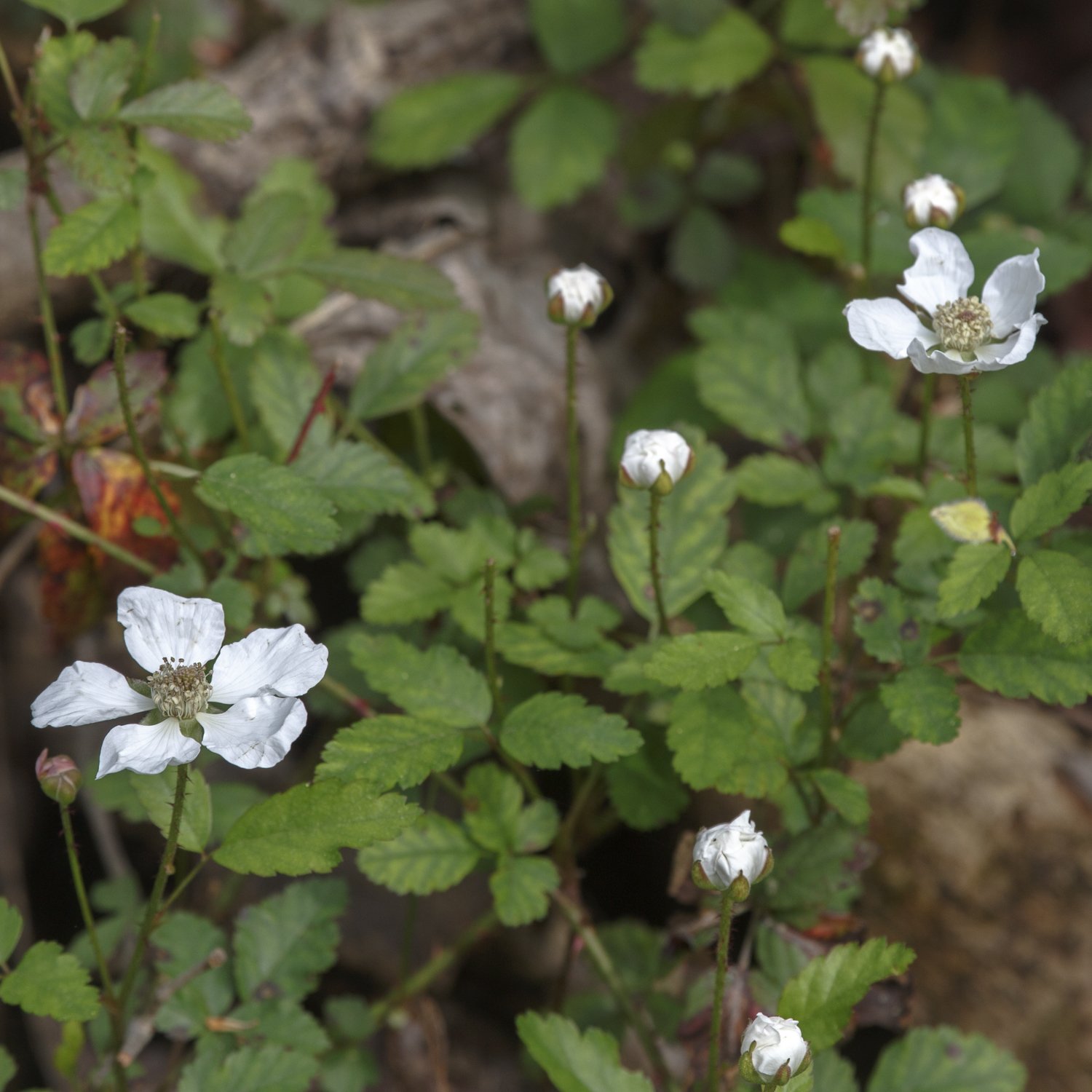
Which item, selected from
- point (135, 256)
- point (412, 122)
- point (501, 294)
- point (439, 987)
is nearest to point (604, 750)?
point (439, 987)

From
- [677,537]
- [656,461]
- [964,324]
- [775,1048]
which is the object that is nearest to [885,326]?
[964,324]

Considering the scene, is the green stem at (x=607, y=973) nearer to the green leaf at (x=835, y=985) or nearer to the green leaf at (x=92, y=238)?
the green leaf at (x=835, y=985)

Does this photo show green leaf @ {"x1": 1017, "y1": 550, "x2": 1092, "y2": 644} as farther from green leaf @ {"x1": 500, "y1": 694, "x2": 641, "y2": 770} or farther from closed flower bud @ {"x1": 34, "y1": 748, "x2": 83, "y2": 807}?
closed flower bud @ {"x1": 34, "y1": 748, "x2": 83, "y2": 807}

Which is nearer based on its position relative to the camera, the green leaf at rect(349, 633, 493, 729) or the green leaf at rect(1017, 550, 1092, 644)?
the green leaf at rect(1017, 550, 1092, 644)

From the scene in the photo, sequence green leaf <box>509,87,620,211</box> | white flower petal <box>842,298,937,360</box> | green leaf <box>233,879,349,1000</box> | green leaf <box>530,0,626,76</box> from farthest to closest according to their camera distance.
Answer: green leaf <box>530,0,626,76</box> → green leaf <box>509,87,620,211</box> → green leaf <box>233,879,349,1000</box> → white flower petal <box>842,298,937,360</box>

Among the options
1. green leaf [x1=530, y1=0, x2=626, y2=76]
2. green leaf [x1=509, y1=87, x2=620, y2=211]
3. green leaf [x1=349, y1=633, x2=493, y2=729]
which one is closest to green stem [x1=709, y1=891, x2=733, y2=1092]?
green leaf [x1=349, y1=633, x2=493, y2=729]

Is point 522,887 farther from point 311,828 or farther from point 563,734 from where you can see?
point 311,828

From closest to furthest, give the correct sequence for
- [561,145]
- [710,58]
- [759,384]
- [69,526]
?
[69,526], [759,384], [710,58], [561,145]
